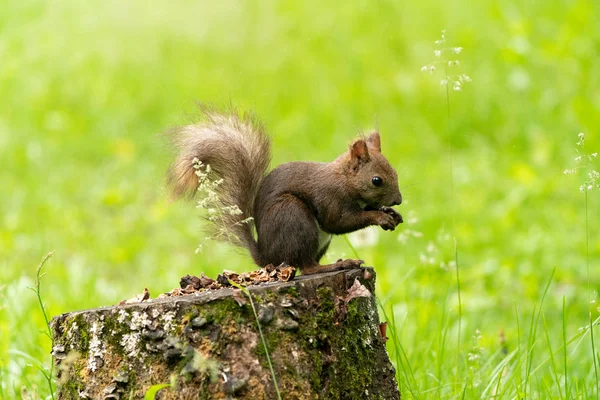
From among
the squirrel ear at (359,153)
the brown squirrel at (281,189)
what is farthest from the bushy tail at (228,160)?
the squirrel ear at (359,153)

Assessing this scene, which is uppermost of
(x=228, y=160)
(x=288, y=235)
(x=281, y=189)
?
(x=228, y=160)

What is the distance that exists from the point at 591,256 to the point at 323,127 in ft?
10.0

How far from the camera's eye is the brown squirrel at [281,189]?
9.09 ft

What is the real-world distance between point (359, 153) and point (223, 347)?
40.8 inches

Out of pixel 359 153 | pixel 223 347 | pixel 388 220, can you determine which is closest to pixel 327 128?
pixel 359 153

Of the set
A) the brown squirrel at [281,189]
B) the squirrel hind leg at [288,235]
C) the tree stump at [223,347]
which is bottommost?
the tree stump at [223,347]

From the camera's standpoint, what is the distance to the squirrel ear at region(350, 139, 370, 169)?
2969mm

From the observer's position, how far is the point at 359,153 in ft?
9.77

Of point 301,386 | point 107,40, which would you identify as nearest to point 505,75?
point 107,40

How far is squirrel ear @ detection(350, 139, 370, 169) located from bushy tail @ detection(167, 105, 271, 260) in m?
0.29

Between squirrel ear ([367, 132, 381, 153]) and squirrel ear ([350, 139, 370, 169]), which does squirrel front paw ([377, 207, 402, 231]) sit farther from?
squirrel ear ([367, 132, 381, 153])

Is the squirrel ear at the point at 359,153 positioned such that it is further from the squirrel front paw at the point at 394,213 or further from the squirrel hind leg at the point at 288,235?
the squirrel hind leg at the point at 288,235

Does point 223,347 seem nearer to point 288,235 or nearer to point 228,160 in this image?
point 288,235

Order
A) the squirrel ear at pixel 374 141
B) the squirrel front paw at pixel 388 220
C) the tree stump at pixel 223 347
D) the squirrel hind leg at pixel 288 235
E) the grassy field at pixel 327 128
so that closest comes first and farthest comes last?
the tree stump at pixel 223 347 → the squirrel hind leg at pixel 288 235 → the squirrel front paw at pixel 388 220 → the squirrel ear at pixel 374 141 → the grassy field at pixel 327 128
